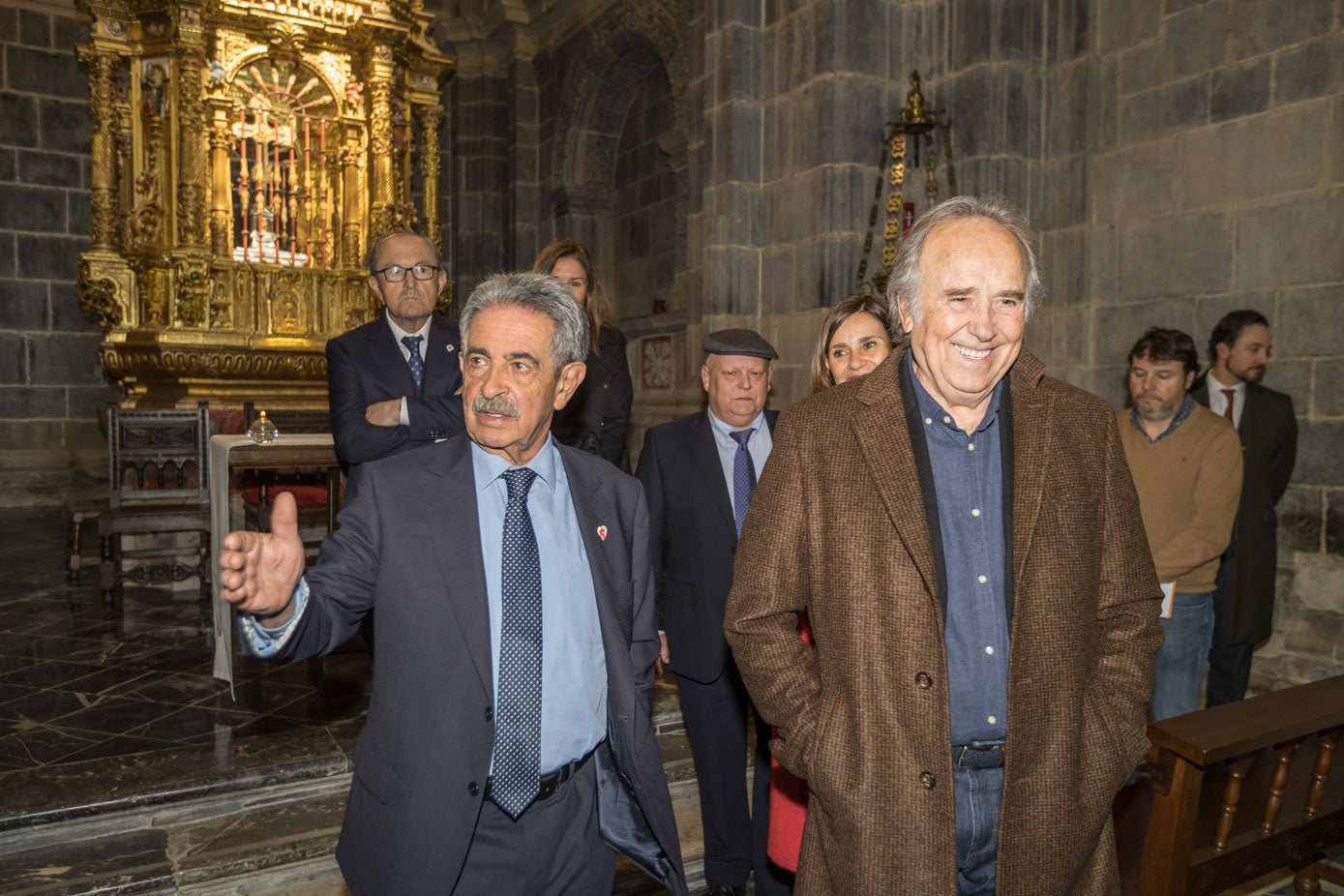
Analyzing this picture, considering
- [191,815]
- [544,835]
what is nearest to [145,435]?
[191,815]

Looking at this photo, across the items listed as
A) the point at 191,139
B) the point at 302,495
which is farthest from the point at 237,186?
the point at 302,495

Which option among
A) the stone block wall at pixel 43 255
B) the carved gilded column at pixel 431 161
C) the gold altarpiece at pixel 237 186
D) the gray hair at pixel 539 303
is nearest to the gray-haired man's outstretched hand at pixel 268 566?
the gray hair at pixel 539 303

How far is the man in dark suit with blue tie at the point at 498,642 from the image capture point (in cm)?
165

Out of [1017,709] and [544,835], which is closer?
[1017,709]

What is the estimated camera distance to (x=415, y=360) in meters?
3.19

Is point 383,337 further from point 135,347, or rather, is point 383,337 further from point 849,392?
point 135,347

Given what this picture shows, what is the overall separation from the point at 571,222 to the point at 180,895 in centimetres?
855

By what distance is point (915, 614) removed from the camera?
1.51 metres

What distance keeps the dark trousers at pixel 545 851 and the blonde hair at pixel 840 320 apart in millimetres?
1354

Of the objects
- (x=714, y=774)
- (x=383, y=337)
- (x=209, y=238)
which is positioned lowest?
(x=714, y=774)

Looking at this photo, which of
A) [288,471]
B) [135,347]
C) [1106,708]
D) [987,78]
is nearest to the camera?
[1106,708]

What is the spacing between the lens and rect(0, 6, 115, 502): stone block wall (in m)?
8.79

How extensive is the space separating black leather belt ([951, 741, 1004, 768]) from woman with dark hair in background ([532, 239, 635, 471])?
2091 millimetres

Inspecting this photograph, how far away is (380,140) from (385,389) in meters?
6.76
